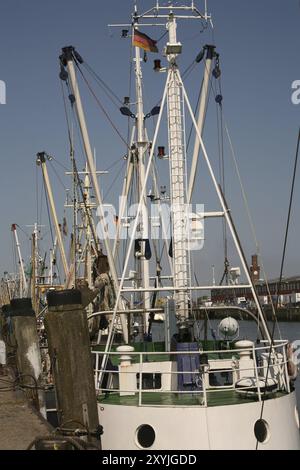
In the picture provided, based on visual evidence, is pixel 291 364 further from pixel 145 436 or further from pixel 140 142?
pixel 140 142

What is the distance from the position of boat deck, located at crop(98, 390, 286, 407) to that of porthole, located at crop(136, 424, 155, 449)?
0.57 meters

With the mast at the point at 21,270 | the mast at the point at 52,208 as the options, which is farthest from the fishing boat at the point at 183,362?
the mast at the point at 21,270

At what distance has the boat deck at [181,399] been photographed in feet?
44.5

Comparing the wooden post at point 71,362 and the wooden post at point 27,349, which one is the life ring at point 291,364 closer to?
the wooden post at point 71,362

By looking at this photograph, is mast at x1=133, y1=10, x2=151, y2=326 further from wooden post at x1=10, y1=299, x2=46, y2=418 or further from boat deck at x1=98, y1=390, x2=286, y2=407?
boat deck at x1=98, y1=390, x2=286, y2=407

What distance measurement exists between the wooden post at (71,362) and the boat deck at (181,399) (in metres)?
2.45

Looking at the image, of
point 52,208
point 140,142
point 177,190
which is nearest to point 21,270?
point 52,208

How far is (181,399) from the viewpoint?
14203 mm

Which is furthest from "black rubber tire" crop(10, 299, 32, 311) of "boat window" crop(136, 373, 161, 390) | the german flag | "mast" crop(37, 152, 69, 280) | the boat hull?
"mast" crop(37, 152, 69, 280)

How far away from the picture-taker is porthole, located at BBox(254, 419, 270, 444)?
13.4 meters

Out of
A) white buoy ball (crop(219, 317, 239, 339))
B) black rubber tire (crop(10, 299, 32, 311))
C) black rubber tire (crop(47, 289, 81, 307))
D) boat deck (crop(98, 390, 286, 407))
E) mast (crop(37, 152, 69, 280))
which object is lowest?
boat deck (crop(98, 390, 286, 407))

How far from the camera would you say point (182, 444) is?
1295 cm

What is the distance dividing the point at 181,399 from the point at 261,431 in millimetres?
1894
